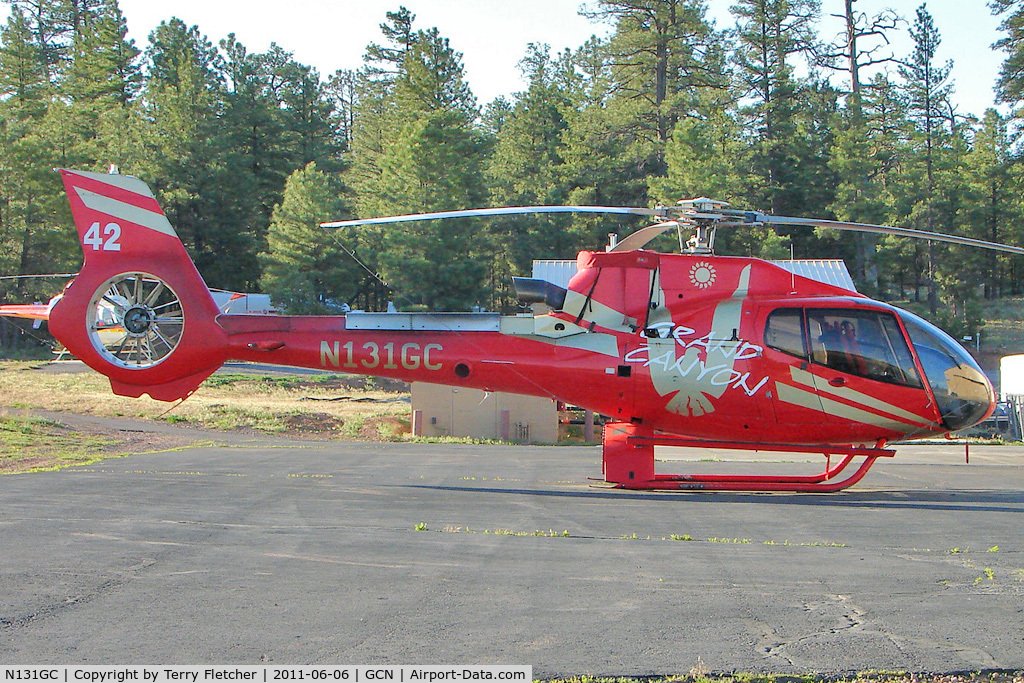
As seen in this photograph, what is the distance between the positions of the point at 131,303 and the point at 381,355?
3795 millimetres

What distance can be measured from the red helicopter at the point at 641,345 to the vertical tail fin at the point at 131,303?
25 millimetres

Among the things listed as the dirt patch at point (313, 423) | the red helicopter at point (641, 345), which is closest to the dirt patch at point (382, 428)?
the dirt patch at point (313, 423)

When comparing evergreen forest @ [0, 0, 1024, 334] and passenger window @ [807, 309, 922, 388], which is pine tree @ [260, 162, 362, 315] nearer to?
evergreen forest @ [0, 0, 1024, 334]

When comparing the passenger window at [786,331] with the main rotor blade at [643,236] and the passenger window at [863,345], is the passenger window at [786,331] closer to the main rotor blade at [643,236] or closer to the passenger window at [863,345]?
the passenger window at [863,345]

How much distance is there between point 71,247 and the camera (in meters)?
49.2

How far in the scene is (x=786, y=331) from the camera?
11.5 metres

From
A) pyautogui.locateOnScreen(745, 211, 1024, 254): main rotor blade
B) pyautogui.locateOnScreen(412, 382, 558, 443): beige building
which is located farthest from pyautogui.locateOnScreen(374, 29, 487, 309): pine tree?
pyautogui.locateOnScreen(745, 211, 1024, 254): main rotor blade

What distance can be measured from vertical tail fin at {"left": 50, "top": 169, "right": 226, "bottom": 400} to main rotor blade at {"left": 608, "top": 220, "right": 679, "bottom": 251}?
5967mm

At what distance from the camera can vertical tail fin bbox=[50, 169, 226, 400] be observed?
12.8 meters

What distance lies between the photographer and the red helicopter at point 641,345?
11.3 meters

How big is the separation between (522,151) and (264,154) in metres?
21.9

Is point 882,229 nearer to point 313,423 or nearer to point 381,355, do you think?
point 381,355

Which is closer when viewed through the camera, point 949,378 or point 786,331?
point 949,378
